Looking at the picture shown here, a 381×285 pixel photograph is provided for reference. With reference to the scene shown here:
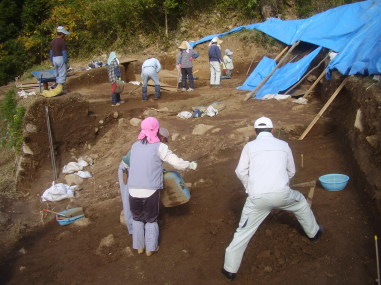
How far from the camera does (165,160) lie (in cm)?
428

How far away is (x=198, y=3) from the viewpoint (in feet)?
61.4

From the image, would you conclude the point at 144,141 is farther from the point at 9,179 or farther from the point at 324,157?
the point at 9,179

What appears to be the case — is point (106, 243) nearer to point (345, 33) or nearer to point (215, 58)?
point (345, 33)

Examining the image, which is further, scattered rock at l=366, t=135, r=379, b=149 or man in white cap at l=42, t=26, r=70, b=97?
man in white cap at l=42, t=26, r=70, b=97

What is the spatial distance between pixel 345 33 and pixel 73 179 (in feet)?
25.4

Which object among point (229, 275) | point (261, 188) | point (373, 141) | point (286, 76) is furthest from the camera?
point (286, 76)

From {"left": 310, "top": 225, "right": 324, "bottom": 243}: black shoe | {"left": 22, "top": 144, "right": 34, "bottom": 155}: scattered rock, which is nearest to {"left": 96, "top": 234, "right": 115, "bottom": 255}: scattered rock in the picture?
{"left": 310, "top": 225, "right": 324, "bottom": 243}: black shoe

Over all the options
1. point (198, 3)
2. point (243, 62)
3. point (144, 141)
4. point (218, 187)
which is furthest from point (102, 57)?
point (144, 141)

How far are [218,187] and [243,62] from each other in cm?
992

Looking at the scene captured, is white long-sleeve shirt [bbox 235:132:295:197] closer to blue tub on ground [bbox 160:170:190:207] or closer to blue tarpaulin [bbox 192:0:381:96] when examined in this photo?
blue tub on ground [bbox 160:170:190:207]

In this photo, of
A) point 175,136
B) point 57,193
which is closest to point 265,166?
point 57,193

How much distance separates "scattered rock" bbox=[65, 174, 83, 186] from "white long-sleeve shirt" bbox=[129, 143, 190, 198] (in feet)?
11.2

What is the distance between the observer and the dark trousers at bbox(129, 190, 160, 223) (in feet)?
14.3

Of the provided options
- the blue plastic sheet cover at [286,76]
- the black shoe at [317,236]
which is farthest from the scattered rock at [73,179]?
the blue plastic sheet cover at [286,76]
